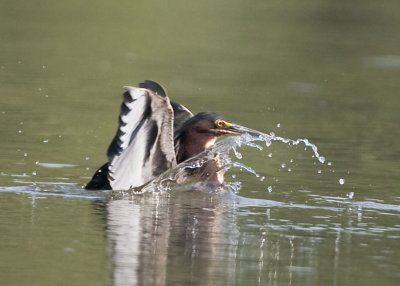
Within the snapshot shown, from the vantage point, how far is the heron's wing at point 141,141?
447 inches

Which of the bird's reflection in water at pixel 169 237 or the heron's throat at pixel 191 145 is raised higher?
the heron's throat at pixel 191 145

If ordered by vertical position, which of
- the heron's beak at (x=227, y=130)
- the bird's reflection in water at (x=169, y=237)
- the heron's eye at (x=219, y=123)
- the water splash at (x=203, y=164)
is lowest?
the bird's reflection in water at (x=169, y=237)

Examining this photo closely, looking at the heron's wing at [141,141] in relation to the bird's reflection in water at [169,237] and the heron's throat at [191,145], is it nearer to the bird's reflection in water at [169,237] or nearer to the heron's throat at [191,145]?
the bird's reflection in water at [169,237]

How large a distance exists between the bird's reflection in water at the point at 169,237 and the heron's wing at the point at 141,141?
0.21 metres

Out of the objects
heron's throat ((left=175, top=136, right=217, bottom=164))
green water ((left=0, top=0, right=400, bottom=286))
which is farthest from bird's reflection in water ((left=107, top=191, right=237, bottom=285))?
heron's throat ((left=175, top=136, right=217, bottom=164))

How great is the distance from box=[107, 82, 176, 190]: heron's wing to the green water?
0.22 meters

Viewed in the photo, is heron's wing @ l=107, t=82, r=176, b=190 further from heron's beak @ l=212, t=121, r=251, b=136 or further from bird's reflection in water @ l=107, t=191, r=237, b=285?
heron's beak @ l=212, t=121, r=251, b=136

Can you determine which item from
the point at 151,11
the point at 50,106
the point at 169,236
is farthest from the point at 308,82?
the point at 169,236

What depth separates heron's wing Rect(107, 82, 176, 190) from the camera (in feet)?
37.3

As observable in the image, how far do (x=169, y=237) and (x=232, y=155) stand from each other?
478cm

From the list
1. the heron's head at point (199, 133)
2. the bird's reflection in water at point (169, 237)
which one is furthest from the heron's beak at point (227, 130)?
the bird's reflection in water at point (169, 237)

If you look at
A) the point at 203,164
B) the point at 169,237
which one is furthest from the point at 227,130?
the point at 169,237

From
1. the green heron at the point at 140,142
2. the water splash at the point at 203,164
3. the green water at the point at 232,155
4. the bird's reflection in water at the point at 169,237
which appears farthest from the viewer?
the water splash at the point at 203,164

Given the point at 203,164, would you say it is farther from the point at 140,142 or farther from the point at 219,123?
the point at 140,142
